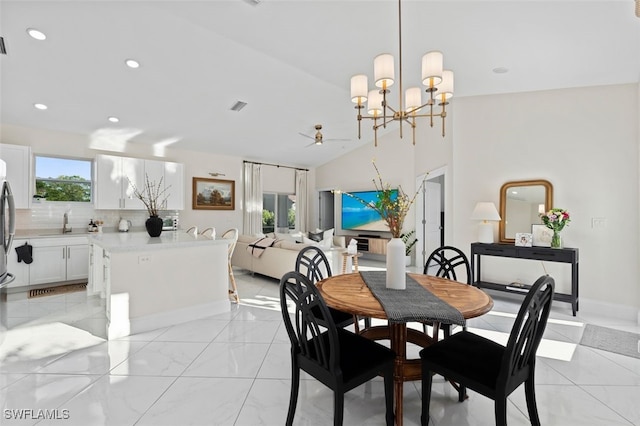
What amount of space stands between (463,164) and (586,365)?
2.95 metres

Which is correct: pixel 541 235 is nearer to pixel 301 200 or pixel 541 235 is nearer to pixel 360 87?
pixel 360 87

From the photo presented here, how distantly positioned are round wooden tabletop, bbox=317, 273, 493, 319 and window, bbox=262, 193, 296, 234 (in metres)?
6.03

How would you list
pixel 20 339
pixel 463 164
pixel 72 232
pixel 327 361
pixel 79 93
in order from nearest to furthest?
1. pixel 327 361
2. pixel 20 339
3. pixel 79 93
4. pixel 463 164
5. pixel 72 232

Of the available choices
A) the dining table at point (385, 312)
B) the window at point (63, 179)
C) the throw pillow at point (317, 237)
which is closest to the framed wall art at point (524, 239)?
the dining table at point (385, 312)

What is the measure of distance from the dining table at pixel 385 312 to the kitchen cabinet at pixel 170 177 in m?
4.74

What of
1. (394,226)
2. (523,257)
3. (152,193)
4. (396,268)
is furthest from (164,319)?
(523,257)

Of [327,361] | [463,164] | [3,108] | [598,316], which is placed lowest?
[598,316]

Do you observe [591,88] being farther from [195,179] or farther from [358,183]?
[195,179]

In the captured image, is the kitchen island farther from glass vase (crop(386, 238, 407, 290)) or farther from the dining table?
glass vase (crop(386, 238, 407, 290))

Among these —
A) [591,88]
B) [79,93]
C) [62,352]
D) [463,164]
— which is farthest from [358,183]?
[62,352]

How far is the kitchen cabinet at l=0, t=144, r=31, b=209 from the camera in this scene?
4336 millimetres

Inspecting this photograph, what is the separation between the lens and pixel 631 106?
11.2ft

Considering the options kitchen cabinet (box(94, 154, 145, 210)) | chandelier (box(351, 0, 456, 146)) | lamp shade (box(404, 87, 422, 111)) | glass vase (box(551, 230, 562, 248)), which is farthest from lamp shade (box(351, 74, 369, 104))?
kitchen cabinet (box(94, 154, 145, 210))

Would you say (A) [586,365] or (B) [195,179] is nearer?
(A) [586,365]
